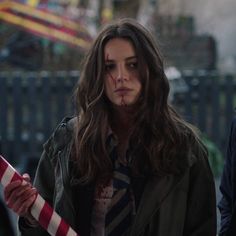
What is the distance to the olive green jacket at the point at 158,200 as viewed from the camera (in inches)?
97.6

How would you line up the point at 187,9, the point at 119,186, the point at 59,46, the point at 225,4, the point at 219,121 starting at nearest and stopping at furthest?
the point at 119,186, the point at 219,121, the point at 59,46, the point at 187,9, the point at 225,4

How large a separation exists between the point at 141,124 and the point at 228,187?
0.44m

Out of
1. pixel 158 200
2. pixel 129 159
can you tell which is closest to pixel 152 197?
pixel 158 200

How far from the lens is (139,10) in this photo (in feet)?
44.5

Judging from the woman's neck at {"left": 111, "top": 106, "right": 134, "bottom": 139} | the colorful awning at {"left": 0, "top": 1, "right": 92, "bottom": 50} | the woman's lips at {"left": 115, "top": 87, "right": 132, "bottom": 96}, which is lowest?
the woman's neck at {"left": 111, "top": 106, "right": 134, "bottom": 139}

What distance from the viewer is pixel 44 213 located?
97.3 inches

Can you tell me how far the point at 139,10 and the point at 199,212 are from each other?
445 inches

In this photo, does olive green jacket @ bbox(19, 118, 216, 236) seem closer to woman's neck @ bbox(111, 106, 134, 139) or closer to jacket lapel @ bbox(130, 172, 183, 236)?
jacket lapel @ bbox(130, 172, 183, 236)

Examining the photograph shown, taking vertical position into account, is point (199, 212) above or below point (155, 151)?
below

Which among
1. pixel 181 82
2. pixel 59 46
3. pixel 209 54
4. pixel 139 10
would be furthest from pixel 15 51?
pixel 181 82

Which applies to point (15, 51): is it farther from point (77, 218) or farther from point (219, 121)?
point (77, 218)

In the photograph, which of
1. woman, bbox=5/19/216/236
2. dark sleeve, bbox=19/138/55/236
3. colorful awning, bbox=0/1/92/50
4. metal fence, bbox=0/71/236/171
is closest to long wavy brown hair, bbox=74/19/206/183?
woman, bbox=5/19/216/236

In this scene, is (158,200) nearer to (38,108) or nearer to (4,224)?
(4,224)

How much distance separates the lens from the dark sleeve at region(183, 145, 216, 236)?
2.54 metres
